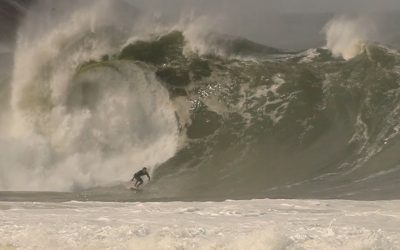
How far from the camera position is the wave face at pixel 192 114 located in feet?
42.6

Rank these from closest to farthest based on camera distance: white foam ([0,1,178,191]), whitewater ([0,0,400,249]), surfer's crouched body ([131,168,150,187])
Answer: whitewater ([0,0,400,249]), surfer's crouched body ([131,168,150,187]), white foam ([0,1,178,191])

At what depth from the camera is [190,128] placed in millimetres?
15633

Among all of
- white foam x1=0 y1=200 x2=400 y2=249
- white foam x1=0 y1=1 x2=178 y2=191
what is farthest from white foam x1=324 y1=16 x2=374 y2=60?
white foam x1=0 y1=200 x2=400 y2=249

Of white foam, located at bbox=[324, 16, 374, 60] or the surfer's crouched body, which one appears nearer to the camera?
the surfer's crouched body

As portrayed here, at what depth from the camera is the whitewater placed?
27.6 ft

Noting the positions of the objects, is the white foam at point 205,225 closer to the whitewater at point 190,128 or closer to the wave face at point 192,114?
the whitewater at point 190,128

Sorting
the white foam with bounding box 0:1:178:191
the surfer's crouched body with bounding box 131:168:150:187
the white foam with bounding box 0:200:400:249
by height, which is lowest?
the white foam with bounding box 0:200:400:249

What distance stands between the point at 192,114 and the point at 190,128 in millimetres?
609

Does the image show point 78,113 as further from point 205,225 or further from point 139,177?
point 205,225

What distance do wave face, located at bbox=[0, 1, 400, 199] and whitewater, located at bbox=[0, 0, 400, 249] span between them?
0.04 meters

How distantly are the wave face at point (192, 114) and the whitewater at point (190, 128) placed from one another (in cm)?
4

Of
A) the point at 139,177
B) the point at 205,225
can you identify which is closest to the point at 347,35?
the point at 139,177

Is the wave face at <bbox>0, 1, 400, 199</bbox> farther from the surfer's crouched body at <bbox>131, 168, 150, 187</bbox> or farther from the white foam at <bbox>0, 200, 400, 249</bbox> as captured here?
the white foam at <bbox>0, 200, 400, 249</bbox>

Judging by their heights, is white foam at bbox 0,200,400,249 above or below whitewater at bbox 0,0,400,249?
below
